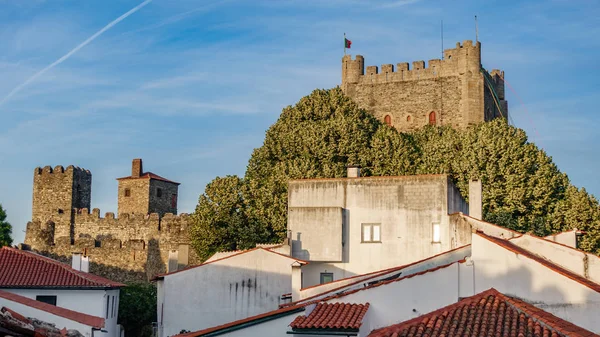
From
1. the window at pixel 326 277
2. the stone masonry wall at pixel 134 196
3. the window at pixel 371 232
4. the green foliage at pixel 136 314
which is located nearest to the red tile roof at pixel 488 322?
the window at pixel 371 232

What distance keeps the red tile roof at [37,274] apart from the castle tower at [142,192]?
107 ft

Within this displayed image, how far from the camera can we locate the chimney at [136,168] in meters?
73.3

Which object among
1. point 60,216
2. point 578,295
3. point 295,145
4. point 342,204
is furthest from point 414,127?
point 578,295

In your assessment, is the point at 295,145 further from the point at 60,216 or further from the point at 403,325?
the point at 403,325

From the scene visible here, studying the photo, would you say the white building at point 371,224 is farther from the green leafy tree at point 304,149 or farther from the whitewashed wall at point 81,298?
the green leafy tree at point 304,149

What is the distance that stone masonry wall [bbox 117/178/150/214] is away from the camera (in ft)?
237

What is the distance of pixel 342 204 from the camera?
121 feet

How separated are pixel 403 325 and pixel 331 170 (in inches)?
1326

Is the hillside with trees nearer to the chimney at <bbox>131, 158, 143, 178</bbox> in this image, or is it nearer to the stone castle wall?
the stone castle wall

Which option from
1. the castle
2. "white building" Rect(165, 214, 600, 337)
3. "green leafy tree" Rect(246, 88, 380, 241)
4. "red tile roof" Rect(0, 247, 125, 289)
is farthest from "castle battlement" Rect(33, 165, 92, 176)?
"white building" Rect(165, 214, 600, 337)

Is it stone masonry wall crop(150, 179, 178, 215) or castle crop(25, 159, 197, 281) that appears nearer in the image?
castle crop(25, 159, 197, 281)

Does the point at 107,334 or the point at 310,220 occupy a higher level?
the point at 310,220

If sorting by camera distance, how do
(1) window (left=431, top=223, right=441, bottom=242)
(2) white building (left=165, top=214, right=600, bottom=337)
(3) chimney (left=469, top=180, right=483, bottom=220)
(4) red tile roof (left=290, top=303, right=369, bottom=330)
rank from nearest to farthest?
(2) white building (left=165, top=214, right=600, bottom=337) → (4) red tile roof (left=290, top=303, right=369, bottom=330) → (1) window (left=431, top=223, right=441, bottom=242) → (3) chimney (left=469, top=180, right=483, bottom=220)

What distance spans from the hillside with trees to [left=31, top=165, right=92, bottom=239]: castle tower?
20110 mm
